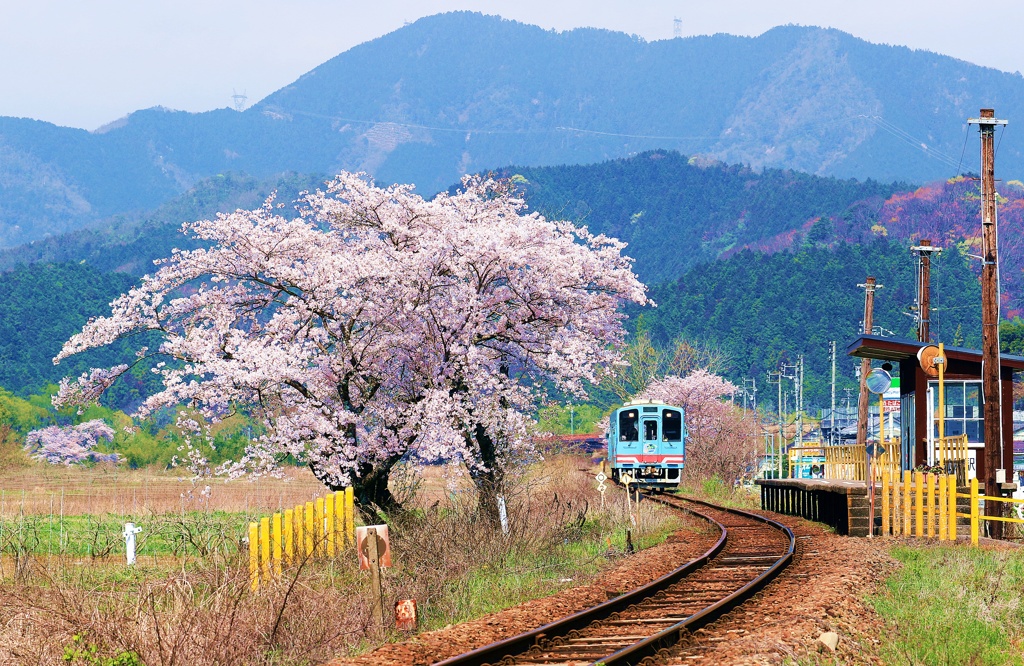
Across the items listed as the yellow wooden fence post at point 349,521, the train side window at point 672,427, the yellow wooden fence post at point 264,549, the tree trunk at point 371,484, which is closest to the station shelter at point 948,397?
the train side window at point 672,427

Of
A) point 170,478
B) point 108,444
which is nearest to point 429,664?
point 170,478

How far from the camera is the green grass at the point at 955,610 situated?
10383 millimetres

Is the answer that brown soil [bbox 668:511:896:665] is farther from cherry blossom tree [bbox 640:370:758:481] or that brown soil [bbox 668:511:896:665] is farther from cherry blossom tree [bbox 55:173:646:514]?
cherry blossom tree [bbox 640:370:758:481]

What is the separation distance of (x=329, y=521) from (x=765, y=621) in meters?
5.21

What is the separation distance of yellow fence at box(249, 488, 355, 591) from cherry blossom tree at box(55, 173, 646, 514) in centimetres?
543

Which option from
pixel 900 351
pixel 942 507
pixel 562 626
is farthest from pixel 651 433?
pixel 562 626

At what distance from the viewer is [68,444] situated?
6438cm

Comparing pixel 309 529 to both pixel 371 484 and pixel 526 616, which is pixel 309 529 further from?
pixel 371 484

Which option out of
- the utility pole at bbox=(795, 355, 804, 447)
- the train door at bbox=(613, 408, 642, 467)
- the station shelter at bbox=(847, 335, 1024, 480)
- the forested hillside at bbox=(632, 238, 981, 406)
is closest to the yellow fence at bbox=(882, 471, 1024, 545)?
the station shelter at bbox=(847, 335, 1024, 480)

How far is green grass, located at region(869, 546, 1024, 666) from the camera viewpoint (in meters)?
10.4

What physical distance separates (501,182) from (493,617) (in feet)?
56.1

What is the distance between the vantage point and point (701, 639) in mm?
11016

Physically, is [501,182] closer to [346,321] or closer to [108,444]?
[346,321]

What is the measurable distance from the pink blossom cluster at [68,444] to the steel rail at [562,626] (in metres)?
50.1
